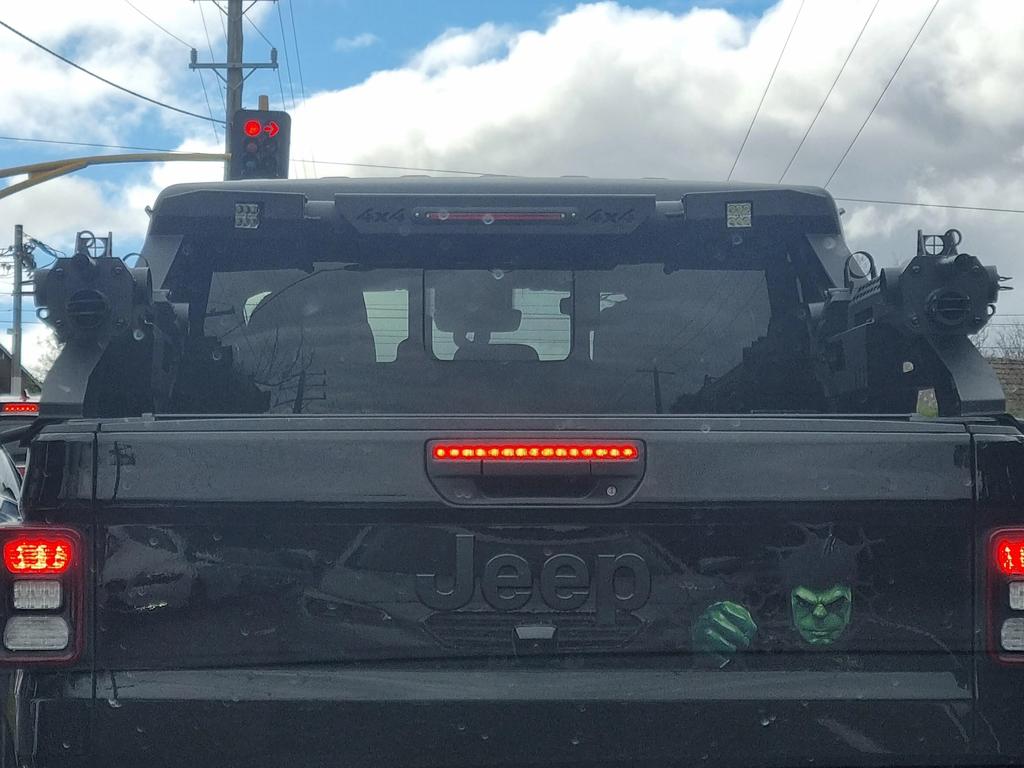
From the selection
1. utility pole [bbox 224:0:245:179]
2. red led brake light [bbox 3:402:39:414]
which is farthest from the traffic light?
utility pole [bbox 224:0:245:179]

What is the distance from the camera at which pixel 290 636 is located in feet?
9.59

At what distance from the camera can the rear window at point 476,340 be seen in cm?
455

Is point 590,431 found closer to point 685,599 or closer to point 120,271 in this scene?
point 685,599

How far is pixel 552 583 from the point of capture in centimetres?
295

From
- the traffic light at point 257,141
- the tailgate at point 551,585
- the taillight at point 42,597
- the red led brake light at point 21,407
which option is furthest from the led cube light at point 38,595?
the traffic light at point 257,141

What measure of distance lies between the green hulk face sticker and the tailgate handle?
0.42m

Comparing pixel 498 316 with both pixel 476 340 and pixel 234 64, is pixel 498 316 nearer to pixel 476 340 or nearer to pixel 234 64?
pixel 476 340

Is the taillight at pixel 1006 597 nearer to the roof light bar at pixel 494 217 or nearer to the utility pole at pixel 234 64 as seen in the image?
the roof light bar at pixel 494 217

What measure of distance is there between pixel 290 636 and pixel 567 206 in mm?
2107

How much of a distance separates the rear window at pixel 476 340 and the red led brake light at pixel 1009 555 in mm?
1717

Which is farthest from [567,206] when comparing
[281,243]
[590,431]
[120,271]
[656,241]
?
[590,431]

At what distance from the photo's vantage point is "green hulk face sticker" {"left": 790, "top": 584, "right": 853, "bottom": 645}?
9.70ft

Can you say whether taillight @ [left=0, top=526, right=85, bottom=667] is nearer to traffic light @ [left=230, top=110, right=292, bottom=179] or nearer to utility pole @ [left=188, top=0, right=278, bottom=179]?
traffic light @ [left=230, top=110, right=292, bottom=179]

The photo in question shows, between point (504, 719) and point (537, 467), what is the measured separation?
0.52 m
